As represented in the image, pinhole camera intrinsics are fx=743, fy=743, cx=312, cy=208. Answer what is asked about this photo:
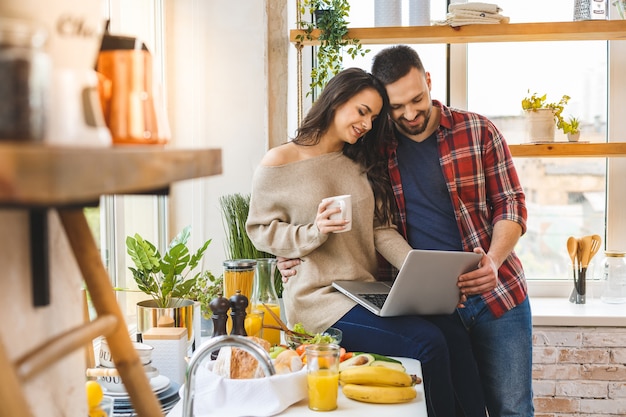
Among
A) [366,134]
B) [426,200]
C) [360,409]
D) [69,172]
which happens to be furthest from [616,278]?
[69,172]

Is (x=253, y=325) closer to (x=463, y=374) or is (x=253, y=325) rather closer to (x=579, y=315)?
(x=463, y=374)

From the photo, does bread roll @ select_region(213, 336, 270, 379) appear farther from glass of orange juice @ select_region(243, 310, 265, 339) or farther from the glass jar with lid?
the glass jar with lid

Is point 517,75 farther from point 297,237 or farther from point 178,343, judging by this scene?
point 178,343

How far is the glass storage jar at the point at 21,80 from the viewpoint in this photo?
23.9 inches

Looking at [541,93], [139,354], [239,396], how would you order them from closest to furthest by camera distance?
[239,396] → [139,354] → [541,93]

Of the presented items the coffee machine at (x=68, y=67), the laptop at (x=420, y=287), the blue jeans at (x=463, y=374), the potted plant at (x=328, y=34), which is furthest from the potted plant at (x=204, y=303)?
the coffee machine at (x=68, y=67)

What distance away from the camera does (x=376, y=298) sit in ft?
7.57

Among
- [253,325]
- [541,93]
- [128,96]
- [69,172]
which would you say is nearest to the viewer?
[69,172]

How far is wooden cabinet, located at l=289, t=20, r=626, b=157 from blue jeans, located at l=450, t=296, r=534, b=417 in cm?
88

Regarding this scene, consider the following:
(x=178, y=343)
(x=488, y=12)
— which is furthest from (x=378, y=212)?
(x=488, y=12)

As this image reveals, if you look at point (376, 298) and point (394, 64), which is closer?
point (376, 298)

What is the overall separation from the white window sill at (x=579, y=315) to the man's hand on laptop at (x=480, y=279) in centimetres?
78

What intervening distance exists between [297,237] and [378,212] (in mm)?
356

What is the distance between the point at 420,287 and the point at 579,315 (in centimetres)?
119
